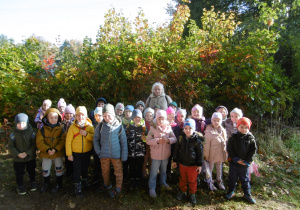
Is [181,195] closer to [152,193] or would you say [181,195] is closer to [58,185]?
[152,193]

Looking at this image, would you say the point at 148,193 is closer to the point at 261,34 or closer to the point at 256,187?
the point at 256,187

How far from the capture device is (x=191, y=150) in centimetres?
320

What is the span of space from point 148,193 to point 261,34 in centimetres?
533

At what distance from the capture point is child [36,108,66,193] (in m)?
3.48

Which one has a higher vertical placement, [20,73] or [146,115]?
[20,73]

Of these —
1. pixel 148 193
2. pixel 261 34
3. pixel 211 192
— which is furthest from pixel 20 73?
pixel 261 34

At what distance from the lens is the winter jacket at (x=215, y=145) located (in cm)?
348

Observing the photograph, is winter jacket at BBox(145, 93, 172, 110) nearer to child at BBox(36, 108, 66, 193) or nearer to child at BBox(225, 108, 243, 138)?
child at BBox(225, 108, 243, 138)

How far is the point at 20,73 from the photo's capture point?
19.0 feet

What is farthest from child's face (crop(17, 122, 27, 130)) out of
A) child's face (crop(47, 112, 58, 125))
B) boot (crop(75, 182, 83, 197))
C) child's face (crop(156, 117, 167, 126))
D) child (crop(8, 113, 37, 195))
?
child's face (crop(156, 117, 167, 126))

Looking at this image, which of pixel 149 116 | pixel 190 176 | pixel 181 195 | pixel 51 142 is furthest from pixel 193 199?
pixel 51 142

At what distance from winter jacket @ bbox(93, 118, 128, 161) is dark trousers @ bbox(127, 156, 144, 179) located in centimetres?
35

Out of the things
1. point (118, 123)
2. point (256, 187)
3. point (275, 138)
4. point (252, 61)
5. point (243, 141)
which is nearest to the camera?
point (243, 141)

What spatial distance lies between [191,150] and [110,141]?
4.78 ft
